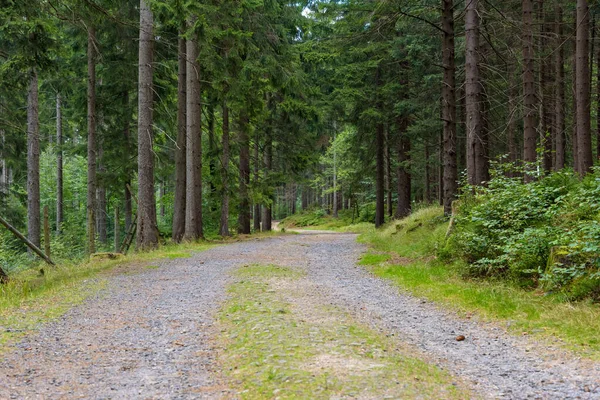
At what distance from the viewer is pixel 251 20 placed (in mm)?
18344

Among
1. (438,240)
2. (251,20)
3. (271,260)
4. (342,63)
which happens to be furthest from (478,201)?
(342,63)

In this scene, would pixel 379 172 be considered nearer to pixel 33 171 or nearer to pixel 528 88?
pixel 528 88

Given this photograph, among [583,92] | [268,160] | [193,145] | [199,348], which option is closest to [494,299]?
[199,348]

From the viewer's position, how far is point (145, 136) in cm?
1432

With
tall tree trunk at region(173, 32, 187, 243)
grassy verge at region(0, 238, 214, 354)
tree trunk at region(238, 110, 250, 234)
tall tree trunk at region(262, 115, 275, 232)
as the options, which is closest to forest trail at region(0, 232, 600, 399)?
grassy verge at region(0, 238, 214, 354)

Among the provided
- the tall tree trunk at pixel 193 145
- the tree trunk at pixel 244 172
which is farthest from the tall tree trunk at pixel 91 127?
the tree trunk at pixel 244 172

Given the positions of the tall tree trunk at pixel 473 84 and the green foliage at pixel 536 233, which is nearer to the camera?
the green foliage at pixel 536 233

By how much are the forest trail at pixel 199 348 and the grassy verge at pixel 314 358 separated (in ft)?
0.32

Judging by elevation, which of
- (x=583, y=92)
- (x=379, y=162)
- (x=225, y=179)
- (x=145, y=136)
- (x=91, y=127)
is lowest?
(x=225, y=179)

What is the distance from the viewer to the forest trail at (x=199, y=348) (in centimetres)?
352

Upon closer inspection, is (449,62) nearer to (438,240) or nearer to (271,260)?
(438,240)

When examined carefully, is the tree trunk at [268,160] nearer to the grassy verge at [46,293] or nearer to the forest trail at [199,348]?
the grassy verge at [46,293]

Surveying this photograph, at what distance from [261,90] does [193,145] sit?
4409 millimetres

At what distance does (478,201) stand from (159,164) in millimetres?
16539
